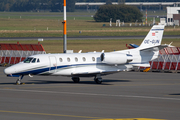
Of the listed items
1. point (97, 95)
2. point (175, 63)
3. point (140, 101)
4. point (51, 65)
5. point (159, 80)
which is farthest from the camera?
point (175, 63)

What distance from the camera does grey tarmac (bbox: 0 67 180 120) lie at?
18125mm

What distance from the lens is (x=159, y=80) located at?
3431 centimetres

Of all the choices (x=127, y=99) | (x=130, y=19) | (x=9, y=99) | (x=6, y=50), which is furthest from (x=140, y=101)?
(x=130, y=19)

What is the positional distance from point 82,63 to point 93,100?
928 centimetres

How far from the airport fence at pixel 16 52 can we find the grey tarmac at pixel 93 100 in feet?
47.8

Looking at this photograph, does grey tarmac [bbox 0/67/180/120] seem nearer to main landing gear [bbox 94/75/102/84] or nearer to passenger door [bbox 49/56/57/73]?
main landing gear [bbox 94/75/102/84]

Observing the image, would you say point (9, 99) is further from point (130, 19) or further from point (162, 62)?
point (130, 19)

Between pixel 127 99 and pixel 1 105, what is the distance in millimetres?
→ 7808

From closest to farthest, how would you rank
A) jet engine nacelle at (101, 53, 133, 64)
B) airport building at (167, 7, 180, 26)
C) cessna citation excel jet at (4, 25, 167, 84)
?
cessna citation excel jet at (4, 25, 167, 84), jet engine nacelle at (101, 53, 133, 64), airport building at (167, 7, 180, 26)

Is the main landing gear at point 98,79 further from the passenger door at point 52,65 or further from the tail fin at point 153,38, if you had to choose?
the tail fin at point 153,38

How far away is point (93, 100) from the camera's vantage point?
75.0 feet

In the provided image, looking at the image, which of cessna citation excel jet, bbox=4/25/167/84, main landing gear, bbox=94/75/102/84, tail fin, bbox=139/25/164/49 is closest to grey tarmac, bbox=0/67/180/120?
main landing gear, bbox=94/75/102/84

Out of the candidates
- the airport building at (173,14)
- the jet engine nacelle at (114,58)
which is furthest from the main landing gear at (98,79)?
the airport building at (173,14)

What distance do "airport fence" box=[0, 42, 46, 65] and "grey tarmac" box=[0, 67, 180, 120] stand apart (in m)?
14.6
